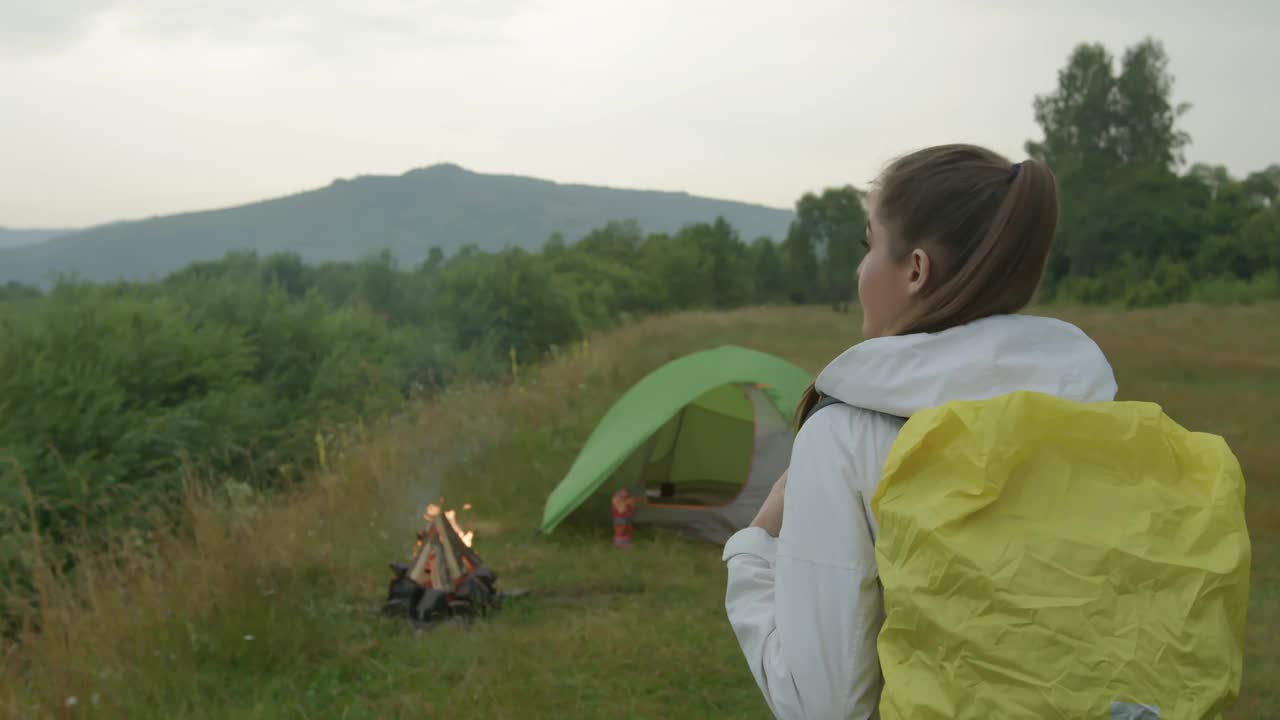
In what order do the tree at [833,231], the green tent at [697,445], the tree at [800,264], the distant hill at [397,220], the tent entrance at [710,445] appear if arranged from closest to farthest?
the green tent at [697,445], the tent entrance at [710,445], the tree at [833,231], the tree at [800,264], the distant hill at [397,220]

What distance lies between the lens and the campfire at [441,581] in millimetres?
5098

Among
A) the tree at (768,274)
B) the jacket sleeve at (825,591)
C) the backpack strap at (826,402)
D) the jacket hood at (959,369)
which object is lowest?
the tree at (768,274)

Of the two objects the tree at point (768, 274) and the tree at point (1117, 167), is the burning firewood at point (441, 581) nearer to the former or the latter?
the tree at point (1117, 167)

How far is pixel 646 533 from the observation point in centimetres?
683

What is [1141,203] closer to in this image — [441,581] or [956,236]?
[441,581]

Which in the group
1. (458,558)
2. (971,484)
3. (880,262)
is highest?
(880,262)

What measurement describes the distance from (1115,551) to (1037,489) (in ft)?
0.31

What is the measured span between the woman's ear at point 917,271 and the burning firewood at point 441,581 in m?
4.18

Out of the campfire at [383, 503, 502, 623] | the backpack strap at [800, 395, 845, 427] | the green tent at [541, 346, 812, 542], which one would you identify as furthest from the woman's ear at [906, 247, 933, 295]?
the green tent at [541, 346, 812, 542]

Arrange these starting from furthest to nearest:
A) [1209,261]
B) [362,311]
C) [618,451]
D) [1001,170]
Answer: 1. [1209,261]
2. [362,311]
3. [618,451]
4. [1001,170]

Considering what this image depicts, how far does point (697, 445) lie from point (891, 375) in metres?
6.70

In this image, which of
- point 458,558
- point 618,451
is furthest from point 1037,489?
point 618,451

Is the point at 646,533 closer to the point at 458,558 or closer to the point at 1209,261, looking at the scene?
the point at 458,558

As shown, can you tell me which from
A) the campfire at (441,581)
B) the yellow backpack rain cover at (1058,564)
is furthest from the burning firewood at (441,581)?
the yellow backpack rain cover at (1058,564)
